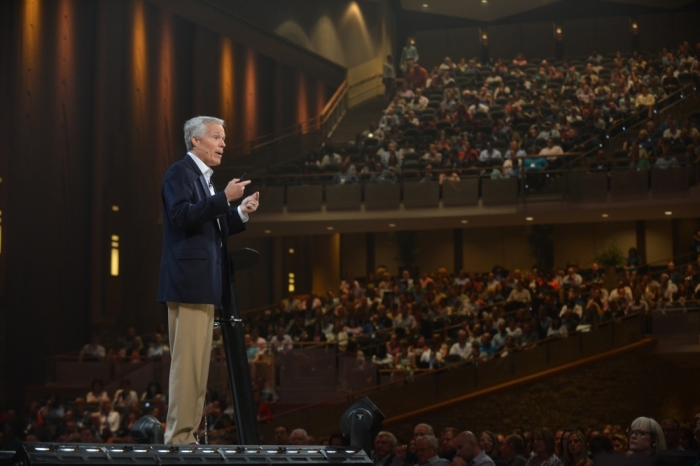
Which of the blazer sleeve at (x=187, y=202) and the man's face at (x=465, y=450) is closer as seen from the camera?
the blazer sleeve at (x=187, y=202)

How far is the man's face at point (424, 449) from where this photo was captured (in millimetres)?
4824

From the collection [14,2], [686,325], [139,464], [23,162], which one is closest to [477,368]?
[686,325]

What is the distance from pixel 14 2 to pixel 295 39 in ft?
24.5

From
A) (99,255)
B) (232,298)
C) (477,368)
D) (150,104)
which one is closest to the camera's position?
(232,298)

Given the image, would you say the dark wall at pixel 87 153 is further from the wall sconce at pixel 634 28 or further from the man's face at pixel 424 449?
the wall sconce at pixel 634 28

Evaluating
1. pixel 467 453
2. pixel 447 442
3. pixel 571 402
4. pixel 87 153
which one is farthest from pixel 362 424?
pixel 87 153

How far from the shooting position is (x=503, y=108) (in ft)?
55.1

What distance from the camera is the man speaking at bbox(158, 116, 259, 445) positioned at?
3094 mm

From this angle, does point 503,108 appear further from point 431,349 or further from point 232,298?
point 232,298

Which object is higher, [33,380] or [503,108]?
[503,108]

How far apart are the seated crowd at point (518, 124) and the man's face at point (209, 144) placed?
11373 mm

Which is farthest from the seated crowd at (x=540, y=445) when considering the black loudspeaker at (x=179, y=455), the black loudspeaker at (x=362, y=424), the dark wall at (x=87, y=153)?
the dark wall at (x=87, y=153)

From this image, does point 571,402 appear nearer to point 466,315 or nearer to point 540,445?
point 466,315

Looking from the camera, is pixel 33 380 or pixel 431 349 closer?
A: pixel 431 349
